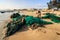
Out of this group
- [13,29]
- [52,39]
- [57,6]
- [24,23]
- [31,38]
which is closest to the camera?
[52,39]

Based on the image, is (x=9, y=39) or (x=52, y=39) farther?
(x=9, y=39)

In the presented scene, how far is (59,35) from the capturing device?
26.0 ft

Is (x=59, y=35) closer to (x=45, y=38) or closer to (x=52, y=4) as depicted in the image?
(x=45, y=38)

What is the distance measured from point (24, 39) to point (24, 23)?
4122mm

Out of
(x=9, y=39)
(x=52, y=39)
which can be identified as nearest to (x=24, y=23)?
(x=9, y=39)

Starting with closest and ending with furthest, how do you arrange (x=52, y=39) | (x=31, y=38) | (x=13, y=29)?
(x=52, y=39) → (x=31, y=38) → (x=13, y=29)

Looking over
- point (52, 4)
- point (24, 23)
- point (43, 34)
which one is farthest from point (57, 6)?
point (43, 34)

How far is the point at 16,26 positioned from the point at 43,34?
2.94 meters

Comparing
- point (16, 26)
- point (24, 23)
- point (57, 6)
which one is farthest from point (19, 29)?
point (57, 6)

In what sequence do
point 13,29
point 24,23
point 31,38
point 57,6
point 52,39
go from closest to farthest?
point 52,39 < point 31,38 < point 13,29 < point 24,23 < point 57,6

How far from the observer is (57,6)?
37.2m

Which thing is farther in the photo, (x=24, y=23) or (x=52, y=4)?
(x=52, y=4)

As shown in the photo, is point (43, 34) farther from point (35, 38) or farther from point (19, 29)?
point (19, 29)

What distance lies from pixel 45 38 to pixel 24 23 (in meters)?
4.62
